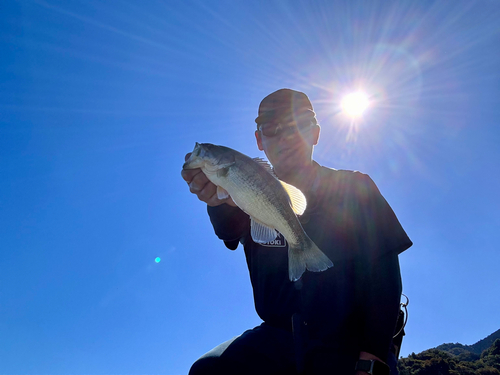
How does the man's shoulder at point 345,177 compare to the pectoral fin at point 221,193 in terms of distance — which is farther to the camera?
the man's shoulder at point 345,177

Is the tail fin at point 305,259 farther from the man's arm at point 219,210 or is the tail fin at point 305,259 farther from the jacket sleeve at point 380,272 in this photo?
the man's arm at point 219,210

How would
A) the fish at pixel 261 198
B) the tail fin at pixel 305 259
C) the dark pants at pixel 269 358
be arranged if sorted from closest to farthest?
1. the tail fin at pixel 305 259
2. the fish at pixel 261 198
3. the dark pants at pixel 269 358

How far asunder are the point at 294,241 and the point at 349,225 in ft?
3.98

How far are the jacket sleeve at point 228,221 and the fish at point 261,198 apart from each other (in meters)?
0.71

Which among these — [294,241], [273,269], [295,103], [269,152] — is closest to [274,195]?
[294,241]

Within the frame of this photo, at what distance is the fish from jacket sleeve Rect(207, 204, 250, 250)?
71 cm

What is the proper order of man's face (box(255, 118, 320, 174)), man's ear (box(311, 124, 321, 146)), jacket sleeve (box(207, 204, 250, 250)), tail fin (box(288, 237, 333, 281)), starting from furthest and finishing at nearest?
man's ear (box(311, 124, 321, 146)) < man's face (box(255, 118, 320, 174)) < jacket sleeve (box(207, 204, 250, 250)) < tail fin (box(288, 237, 333, 281))

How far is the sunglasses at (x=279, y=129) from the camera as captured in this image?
14.6 feet

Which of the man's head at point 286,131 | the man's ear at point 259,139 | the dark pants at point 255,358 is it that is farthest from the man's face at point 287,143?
the dark pants at point 255,358

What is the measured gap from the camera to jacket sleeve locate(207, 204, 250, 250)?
3881 mm

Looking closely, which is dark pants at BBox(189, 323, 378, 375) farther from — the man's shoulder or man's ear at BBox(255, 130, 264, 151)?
man's ear at BBox(255, 130, 264, 151)

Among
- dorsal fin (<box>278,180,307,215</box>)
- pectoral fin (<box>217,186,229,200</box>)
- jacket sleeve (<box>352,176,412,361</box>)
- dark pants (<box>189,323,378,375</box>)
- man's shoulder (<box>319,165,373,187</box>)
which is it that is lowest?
dark pants (<box>189,323,378,375</box>)

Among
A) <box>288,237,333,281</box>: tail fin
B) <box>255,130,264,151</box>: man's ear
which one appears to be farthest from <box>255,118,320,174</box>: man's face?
<box>288,237,333,281</box>: tail fin

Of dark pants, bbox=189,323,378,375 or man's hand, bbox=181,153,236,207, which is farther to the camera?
man's hand, bbox=181,153,236,207
